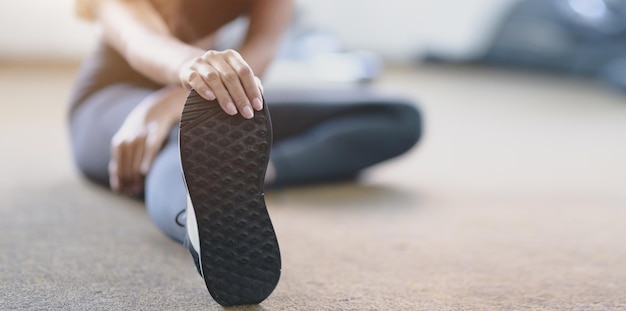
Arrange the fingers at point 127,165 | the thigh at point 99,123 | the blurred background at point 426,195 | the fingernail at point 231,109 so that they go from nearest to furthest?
the fingernail at point 231,109 → the blurred background at point 426,195 → the fingers at point 127,165 → the thigh at point 99,123

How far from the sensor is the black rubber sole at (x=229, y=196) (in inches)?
25.9

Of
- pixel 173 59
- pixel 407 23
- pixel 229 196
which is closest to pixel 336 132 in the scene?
pixel 173 59

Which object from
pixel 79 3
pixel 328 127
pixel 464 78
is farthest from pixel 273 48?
pixel 464 78

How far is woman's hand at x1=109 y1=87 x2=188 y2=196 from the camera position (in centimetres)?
99

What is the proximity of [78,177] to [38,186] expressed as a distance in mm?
80

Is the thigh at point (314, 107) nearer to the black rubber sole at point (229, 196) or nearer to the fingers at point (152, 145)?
the fingers at point (152, 145)

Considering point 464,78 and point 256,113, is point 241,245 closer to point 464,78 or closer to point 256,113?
point 256,113

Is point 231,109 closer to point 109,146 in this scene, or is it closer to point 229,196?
point 229,196

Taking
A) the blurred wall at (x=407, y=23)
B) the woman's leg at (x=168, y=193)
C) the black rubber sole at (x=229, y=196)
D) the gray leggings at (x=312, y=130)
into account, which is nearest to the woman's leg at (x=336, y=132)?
the gray leggings at (x=312, y=130)

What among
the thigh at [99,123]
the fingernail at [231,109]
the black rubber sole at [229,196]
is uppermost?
the thigh at [99,123]

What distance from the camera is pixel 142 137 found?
3.26 feet

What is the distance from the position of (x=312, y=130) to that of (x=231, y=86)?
609mm

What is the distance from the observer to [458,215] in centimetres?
111

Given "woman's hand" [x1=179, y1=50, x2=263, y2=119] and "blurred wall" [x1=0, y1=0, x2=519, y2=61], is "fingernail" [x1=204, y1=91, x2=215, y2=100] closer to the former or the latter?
"woman's hand" [x1=179, y1=50, x2=263, y2=119]
